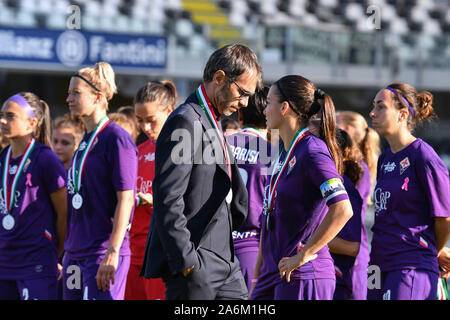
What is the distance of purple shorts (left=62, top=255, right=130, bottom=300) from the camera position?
3.76 meters

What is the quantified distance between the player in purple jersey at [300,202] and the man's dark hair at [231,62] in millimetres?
402

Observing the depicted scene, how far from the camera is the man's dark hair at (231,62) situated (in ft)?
9.80

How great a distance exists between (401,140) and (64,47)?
1090 cm

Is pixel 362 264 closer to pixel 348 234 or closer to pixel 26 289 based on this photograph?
pixel 348 234

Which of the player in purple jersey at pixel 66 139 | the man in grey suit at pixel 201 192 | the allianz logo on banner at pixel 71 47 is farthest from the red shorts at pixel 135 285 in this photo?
the allianz logo on banner at pixel 71 47

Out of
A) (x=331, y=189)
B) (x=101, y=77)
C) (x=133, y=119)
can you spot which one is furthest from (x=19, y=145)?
(x=331, y=189)

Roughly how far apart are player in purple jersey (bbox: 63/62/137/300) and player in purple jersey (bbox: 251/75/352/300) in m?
0.87

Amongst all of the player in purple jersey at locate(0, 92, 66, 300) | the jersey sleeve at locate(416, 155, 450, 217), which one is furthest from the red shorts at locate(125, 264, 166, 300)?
the jersey sleeve at locate(416, 155, 450, 217)

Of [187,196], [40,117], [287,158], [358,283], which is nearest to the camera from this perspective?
[187,196]

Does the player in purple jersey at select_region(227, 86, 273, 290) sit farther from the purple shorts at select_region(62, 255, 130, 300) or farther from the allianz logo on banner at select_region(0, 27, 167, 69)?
the allianz logo on banner at select_region(0, 27, 167, 69)

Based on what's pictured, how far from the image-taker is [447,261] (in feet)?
13.0

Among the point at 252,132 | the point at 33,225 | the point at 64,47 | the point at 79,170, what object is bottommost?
the point at 33,225

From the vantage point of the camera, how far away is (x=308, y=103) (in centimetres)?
337

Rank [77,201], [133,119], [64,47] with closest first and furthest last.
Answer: [77,201] → [133,119] → [64,47]
